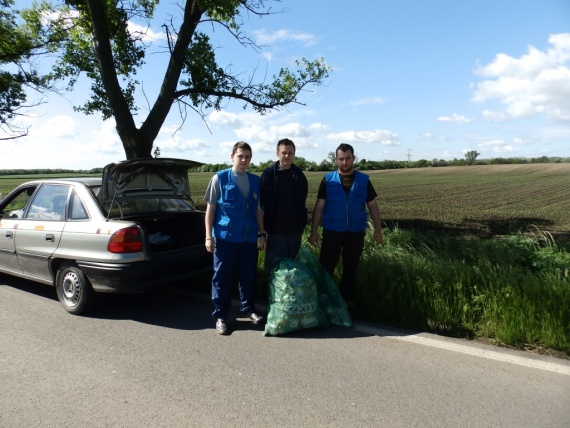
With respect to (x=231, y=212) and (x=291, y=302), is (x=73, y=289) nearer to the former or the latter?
(x=231, y=212)

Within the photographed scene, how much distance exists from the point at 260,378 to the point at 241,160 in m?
2.07

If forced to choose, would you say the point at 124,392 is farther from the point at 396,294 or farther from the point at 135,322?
the point at 396,294

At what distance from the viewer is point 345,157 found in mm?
4449

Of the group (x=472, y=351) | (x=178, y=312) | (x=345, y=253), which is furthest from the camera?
(x=178, y=312)

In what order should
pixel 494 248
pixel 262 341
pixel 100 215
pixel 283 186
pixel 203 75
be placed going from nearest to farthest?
pixel 262 341 → pixel 283 186 → pixel 100 215 → pixel 494 248 → pixel 203 75

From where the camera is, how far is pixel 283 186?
4.29 metres

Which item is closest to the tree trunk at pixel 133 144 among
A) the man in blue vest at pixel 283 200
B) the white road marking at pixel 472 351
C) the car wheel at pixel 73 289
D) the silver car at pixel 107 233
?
the silver car at pixel 107 233

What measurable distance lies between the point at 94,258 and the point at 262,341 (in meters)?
2.07

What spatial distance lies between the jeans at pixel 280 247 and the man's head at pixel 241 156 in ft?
2.59

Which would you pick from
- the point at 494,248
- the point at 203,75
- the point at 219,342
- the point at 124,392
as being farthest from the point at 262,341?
the point at 203,75

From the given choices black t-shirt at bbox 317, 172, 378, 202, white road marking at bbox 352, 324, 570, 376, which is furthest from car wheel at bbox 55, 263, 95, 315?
white road marking at bbox 352, 324, 570, 376

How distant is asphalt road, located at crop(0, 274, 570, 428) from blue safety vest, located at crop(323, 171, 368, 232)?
41.5 inches

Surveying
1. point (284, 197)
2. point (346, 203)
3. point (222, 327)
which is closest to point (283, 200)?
point (284, 197)

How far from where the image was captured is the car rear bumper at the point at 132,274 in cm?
434
